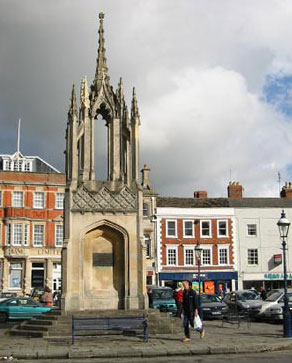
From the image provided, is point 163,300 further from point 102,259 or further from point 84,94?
point 84,94

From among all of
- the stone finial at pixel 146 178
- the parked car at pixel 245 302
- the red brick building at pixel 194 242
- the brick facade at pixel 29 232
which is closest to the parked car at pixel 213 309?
the parked car at pixel 245 302

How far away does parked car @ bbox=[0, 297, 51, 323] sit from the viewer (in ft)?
88.8

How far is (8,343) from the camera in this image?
1647 centimetres

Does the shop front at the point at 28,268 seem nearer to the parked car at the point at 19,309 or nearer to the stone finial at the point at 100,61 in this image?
the parked car at the point at 19,309

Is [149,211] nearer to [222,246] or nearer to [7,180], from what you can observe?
[222,246]

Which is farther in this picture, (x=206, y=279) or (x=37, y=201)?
(x=37, y=201)

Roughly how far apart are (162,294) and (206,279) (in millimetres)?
20476

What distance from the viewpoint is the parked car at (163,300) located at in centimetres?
2955

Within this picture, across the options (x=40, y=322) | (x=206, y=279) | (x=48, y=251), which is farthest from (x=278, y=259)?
(x=40, y=322)

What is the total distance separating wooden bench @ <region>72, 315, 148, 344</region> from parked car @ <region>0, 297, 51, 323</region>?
33.6 feet

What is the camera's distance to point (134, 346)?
1573cm

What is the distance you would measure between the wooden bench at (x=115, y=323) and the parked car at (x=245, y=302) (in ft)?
35.5

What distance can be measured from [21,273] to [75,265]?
3038cm

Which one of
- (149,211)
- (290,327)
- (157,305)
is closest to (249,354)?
(290,327)
